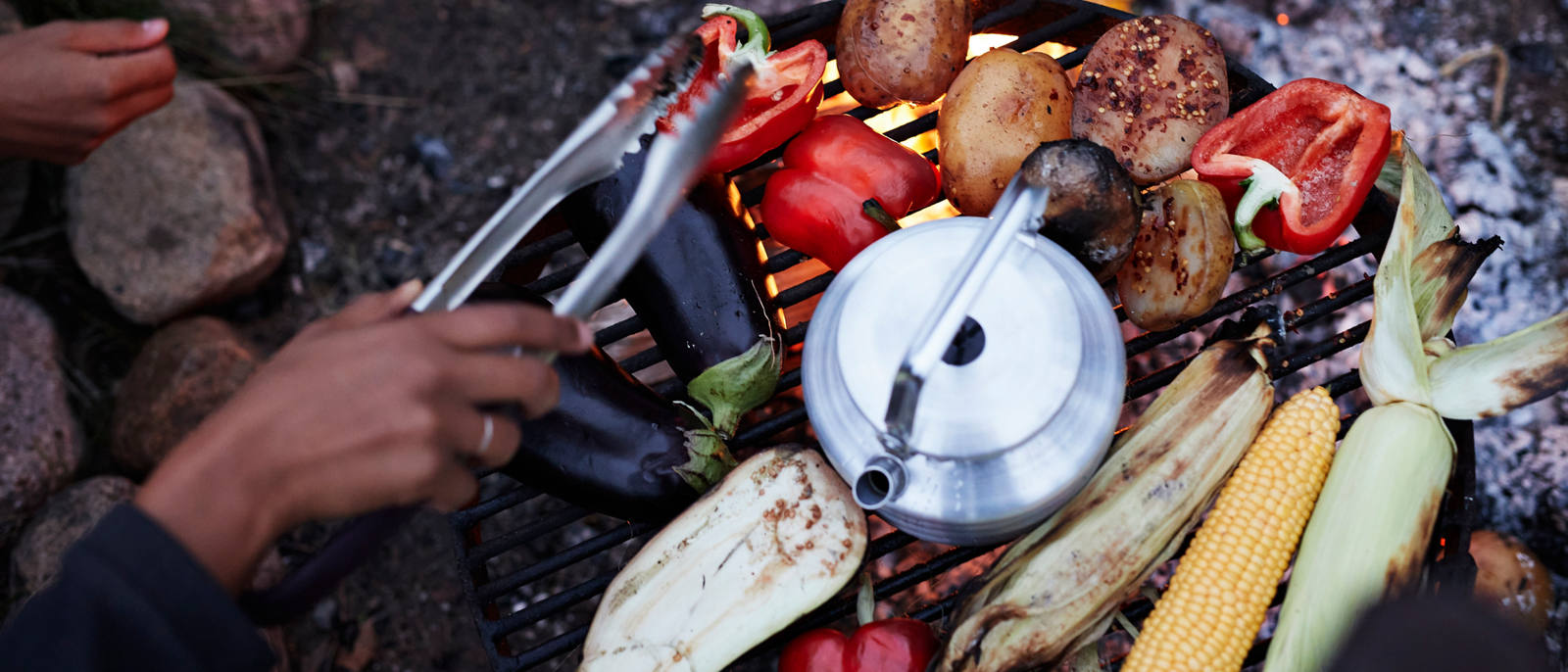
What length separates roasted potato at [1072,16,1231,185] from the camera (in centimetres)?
171

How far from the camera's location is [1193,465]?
157cm

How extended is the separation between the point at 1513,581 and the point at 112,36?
325cm

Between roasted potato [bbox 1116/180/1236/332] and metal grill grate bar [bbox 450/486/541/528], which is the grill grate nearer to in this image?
metal grill grate bar [bbox 450/486/541/528]

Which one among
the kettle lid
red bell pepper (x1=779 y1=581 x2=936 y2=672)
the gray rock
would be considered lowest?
the gray rock

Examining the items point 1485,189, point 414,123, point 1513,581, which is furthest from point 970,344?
point 414,123

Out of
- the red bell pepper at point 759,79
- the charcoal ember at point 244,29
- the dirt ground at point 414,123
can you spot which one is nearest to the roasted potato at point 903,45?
the red bell pepper at point 759,79

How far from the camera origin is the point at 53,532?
2213 mm

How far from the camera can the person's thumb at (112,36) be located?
5.49ft

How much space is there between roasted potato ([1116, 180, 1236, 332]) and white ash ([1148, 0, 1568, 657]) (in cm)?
109

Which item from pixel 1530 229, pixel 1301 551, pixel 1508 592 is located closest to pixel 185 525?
pixel 1301 551

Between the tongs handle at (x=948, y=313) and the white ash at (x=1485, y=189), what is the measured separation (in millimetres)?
1726

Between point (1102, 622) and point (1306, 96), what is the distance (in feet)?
3.59

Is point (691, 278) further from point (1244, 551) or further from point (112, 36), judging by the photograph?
point (112, 36)


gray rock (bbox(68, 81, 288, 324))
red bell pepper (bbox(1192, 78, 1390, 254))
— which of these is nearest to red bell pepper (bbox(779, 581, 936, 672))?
red bell pepper (bbox(1192, 78, 1390, 254))
